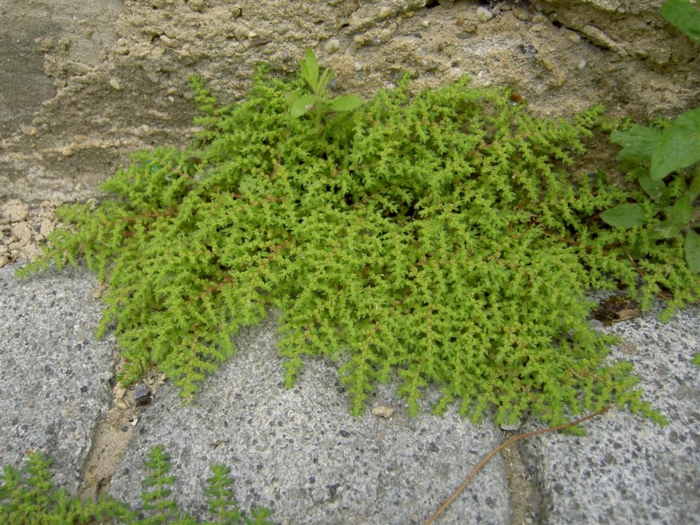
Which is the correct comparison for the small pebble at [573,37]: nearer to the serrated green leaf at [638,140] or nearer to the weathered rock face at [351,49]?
the weathered rock face at [351,49]

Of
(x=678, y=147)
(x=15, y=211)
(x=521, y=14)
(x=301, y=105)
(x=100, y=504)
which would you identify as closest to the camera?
(x=100, y=504)

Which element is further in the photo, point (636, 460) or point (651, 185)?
point (651, 185)

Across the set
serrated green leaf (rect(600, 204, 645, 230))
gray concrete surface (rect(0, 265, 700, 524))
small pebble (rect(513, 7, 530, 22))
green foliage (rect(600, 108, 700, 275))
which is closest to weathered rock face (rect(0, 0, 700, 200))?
small pebble (rect(513, 7, 530, 22))

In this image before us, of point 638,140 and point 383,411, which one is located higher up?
point 638,140

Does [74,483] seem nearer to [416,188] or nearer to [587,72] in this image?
[416,188]

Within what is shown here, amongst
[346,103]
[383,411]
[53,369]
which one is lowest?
[383,411]

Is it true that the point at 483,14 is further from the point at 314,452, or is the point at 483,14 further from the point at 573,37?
the point at 314,452

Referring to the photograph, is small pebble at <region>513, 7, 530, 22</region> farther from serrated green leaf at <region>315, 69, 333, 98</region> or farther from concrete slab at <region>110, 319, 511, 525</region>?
concrete slab at <region>110, 319, 511, 525</region>

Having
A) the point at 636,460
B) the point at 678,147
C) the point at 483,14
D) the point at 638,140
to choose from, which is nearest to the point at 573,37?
the point at 483,14
